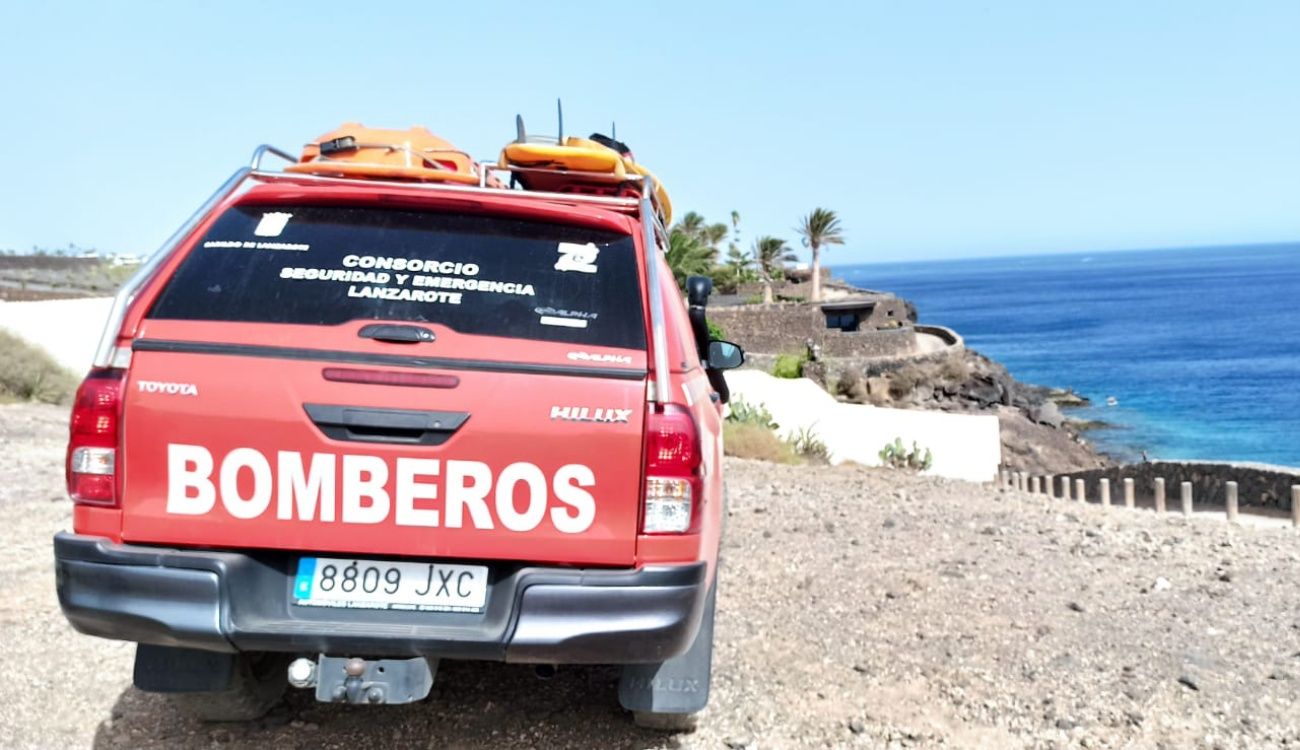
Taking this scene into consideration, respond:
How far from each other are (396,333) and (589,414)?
607 millimetres

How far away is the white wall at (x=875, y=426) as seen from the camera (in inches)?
1026

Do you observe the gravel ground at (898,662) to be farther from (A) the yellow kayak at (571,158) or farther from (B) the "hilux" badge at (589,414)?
(A) the yellow kayak at (571,158)

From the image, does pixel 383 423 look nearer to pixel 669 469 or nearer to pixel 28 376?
pixel 669 469

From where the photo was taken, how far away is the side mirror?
17.3 ft

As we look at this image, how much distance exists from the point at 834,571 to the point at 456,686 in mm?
2735

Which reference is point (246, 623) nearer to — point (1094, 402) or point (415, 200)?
point (415, 200)

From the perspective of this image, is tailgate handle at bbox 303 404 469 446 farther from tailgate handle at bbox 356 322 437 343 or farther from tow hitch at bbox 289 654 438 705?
tow hitch at bbox 289 654 438 705

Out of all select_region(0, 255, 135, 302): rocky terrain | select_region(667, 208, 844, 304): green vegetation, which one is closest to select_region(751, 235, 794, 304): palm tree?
select_region(667, 208, 844, 304): green vegetation

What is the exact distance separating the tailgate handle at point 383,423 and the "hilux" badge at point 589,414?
0.84ft

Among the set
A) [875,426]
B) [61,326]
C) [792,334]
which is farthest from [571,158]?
[792,334]

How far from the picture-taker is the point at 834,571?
6.38 meters

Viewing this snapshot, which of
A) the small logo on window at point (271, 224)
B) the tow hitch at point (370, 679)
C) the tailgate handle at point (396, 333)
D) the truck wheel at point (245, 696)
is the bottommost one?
the truck wheel at point (245, 696)

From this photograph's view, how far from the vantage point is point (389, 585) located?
9.95 feet

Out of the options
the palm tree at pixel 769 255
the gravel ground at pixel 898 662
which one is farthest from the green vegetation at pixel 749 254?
the gravel ground at pixel 898 662
